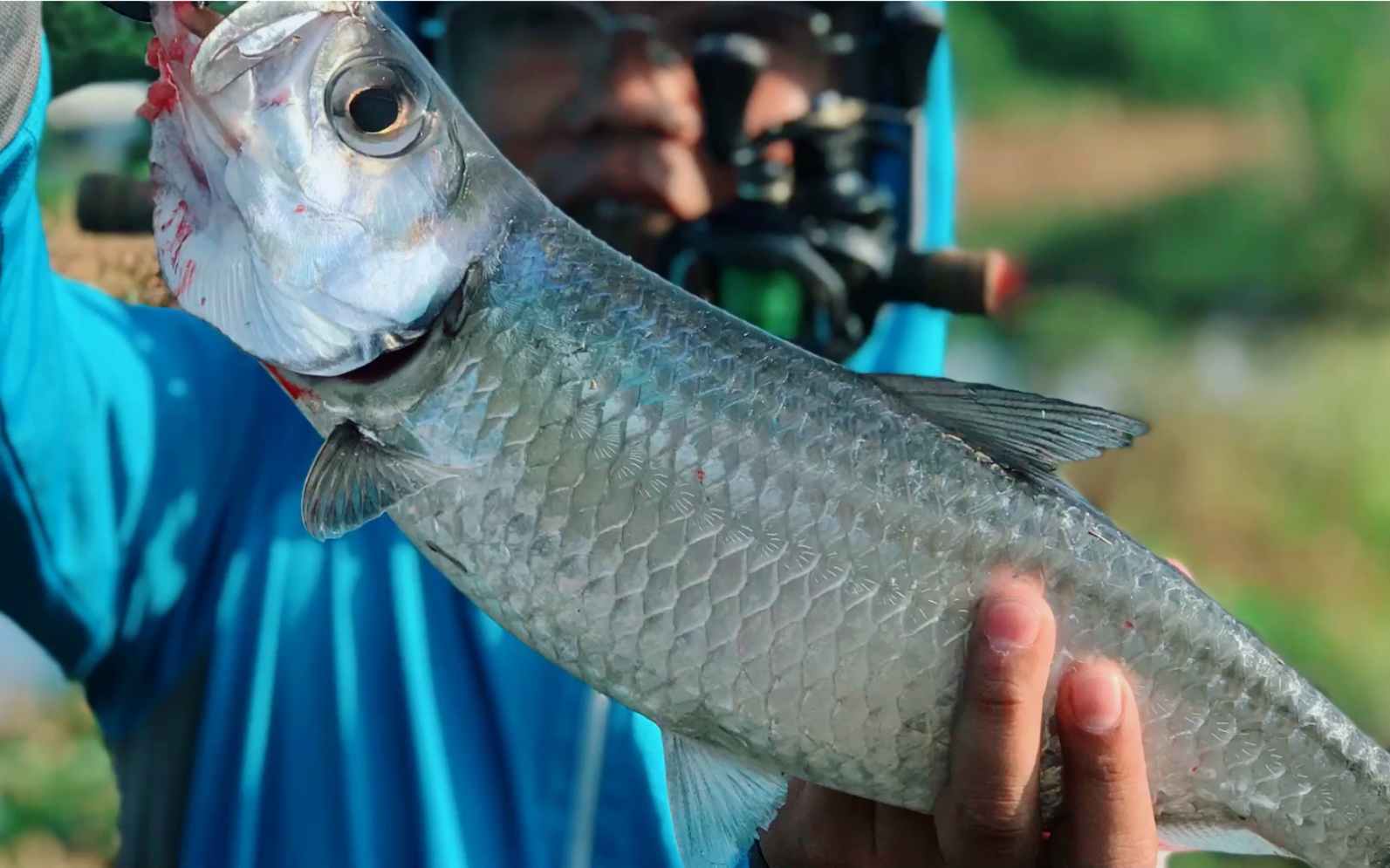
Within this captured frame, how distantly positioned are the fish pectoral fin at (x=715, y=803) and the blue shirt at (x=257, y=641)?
0.35 meters

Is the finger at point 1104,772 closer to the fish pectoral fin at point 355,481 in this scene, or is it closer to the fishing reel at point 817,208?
the fish pectoral fin at point 355,481

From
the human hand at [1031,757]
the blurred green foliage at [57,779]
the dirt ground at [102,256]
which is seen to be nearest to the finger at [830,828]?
the human hand at [1031,757]

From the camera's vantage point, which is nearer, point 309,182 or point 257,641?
point 309,182

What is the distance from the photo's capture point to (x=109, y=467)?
1028 mm

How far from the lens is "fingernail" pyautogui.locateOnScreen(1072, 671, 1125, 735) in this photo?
0.55m

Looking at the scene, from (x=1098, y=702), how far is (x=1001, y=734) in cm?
6

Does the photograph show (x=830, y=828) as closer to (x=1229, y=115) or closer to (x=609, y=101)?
(x=609, y=101)

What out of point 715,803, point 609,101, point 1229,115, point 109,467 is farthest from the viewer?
point 1229,115

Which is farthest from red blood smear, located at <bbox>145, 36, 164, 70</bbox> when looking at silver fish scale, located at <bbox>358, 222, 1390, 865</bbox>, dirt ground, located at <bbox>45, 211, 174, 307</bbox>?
dirt ground, located at <bbox>45, 211, 174, 307</bbox>

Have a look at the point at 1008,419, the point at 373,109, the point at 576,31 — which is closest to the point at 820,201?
the point at 576,31

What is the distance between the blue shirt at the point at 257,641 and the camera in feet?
3.10

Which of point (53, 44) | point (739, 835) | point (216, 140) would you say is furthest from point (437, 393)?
point (53, 44)

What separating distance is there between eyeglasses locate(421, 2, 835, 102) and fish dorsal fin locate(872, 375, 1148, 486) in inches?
32.4

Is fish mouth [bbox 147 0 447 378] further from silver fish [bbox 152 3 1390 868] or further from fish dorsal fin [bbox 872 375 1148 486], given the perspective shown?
fish dorsal fin [bbox 872 375 1148 486]
